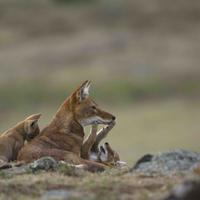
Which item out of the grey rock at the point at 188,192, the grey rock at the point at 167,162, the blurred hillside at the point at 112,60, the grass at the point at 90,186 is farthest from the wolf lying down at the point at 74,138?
the blurred hillside at the point at 112,60

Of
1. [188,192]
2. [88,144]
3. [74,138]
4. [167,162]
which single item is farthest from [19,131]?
[188,192]

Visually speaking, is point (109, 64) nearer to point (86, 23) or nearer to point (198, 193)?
point (86, 23)

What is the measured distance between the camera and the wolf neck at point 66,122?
1666 cm

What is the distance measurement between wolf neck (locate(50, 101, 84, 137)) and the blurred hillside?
21.5 meters

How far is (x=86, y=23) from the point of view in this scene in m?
67.9

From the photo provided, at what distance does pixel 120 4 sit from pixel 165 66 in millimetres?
16536

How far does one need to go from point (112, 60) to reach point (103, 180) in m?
44.8

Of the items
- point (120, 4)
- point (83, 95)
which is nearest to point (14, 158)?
point (83, 95)

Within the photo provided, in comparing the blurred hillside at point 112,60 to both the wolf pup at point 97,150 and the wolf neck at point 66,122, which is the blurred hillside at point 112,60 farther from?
the wolf neck at point 66,122

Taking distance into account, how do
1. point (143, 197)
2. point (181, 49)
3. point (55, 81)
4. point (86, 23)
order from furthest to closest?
point (86, 23) → point (181, 49) → point (55, 81) → point (143, 197)

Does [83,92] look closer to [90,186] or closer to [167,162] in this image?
[167,162]

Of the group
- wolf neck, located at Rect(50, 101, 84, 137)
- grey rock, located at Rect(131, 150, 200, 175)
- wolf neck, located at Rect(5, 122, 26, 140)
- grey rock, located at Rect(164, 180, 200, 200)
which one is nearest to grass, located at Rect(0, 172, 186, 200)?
grey rock, located at Rect(131, 150, 200, 175)

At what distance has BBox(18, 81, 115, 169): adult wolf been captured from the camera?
15.9 metres

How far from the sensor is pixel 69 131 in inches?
656
